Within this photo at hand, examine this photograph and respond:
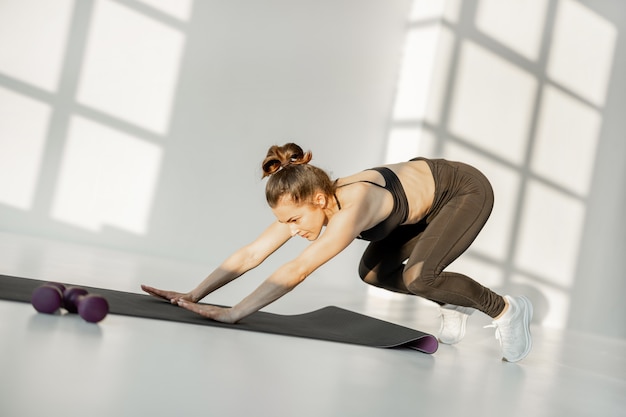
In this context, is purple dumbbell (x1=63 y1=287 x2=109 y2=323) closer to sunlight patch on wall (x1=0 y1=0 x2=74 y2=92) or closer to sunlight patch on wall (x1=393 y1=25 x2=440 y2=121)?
sunlight patch on wall (x1=0 y1=0 x2=74 y2=92)

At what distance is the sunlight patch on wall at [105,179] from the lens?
568 centimetres

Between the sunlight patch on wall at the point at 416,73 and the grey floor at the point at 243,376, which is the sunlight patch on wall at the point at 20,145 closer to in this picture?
the grey floor at the point at 243,376

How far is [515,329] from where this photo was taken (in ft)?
9.34

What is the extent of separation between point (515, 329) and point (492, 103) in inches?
155

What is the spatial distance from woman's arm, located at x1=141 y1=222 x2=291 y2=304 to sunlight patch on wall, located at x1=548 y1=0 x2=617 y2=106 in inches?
184

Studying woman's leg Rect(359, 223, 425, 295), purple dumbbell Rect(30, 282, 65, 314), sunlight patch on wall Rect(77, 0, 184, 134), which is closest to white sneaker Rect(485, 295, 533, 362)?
woman's leg Rect(359, 223, 425, 295)

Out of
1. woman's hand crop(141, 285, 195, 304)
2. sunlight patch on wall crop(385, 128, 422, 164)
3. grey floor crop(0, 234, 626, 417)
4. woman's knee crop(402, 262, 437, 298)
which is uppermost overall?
sunlight patch on wall crop(385, 128, 422, 164)

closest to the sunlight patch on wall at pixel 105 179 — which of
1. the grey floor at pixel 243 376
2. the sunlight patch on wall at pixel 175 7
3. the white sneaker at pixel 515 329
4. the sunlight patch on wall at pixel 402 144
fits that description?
the sunlight patch on wall at pixel 175 7

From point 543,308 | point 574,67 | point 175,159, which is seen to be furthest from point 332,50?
point 543,308

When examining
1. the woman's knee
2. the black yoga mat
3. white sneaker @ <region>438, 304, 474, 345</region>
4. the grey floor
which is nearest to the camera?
the grey floor

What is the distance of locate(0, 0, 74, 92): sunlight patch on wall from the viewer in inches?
214

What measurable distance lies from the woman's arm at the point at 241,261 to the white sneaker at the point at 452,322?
0.82m

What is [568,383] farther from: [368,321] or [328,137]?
[328,137]

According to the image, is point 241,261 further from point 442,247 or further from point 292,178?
point 442,247
